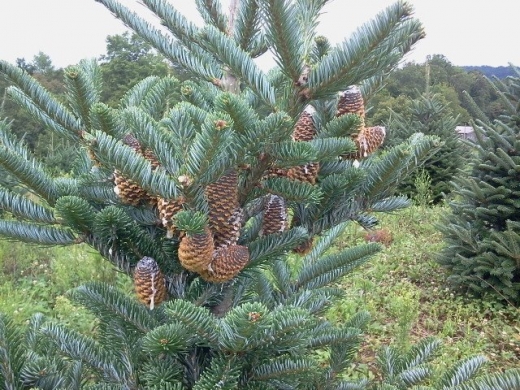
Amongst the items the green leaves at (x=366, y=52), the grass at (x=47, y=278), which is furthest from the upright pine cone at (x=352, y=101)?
the grass at (x=47, y=278)

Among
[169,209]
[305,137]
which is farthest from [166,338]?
[305,137]

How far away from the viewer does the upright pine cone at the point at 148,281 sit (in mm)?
1029

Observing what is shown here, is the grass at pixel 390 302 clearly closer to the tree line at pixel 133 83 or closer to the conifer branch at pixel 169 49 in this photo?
the conifer branch at pixel 169 49

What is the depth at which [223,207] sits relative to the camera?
985 millimetres

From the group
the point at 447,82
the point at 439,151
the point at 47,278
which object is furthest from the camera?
the point at 447,82

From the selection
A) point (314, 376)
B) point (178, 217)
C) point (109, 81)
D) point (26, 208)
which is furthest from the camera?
point (109, 81)

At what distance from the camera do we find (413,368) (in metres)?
1.47

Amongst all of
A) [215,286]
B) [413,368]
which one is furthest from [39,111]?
[413,368]

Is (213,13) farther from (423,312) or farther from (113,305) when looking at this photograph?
(423,312)

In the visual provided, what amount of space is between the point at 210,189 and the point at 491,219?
4753 mm

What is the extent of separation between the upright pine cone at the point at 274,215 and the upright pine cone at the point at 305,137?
0.07m

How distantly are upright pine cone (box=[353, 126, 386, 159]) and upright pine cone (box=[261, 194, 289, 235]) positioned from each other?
22 cm

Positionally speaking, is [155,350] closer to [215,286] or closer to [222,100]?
[215,286]

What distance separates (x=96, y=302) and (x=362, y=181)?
676 millimetres
